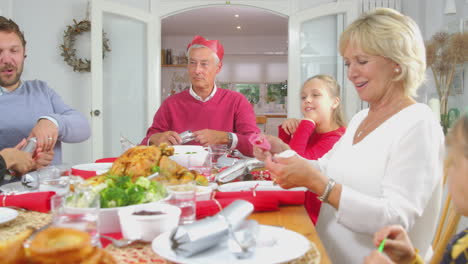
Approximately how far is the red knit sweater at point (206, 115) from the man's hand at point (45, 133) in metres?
0.90

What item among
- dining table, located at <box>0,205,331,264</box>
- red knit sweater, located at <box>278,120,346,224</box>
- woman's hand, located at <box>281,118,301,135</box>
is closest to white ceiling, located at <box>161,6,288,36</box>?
woman's hand, located at <box>281,118,301,135</box>

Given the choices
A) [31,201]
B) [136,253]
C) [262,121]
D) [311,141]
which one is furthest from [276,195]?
[262,121]

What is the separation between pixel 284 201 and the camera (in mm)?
1261

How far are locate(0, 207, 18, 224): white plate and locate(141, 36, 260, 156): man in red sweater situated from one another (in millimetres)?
1683

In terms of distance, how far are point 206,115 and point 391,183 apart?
6.09 feet

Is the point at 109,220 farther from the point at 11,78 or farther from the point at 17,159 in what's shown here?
the point at 11,78

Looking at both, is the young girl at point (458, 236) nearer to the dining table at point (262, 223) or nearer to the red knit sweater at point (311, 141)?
the dining table at point (262, 223)

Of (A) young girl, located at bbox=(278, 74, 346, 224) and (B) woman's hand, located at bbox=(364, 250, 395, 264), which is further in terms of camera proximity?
(A) young girl, located at bbox=(278, 74, 346, 224)

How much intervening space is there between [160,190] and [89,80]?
176 inches

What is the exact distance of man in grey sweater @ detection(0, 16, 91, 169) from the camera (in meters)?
2.11

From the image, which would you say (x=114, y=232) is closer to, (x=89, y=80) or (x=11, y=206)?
(x=11, y=206)

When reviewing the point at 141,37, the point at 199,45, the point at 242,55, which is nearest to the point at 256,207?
the point at 199,45

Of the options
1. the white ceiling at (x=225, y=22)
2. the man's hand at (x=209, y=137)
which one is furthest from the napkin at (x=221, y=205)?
the white ceiling at (x=225, y=22)

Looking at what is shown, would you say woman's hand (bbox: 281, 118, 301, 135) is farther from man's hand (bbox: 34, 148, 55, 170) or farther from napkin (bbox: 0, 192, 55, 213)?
napkin (bbox: 0, 192, 55, 213)
